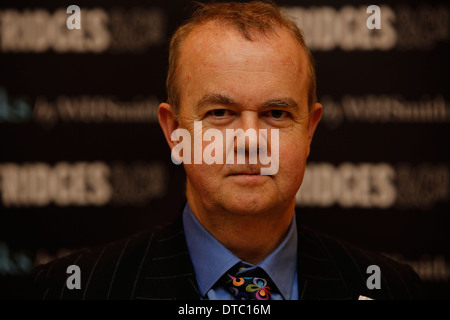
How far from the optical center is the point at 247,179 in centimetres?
143

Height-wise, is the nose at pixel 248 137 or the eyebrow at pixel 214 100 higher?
the eyebrow at pixel 214 100

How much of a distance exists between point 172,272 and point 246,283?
25 centimetres

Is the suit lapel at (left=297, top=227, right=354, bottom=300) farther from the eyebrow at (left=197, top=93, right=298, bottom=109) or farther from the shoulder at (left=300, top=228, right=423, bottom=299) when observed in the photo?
the eyebrow at (left=197, top=93, right=298, bottom=109)

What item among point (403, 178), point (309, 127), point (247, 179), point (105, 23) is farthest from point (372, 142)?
point (105, 23)

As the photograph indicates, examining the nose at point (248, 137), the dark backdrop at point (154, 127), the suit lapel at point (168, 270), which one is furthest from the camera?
the dark backdrop at point (154, 127)

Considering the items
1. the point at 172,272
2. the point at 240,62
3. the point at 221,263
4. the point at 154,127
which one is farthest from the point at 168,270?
the point at 154,127

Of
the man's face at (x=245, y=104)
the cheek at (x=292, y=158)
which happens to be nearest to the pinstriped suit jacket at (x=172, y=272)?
the man's face at (x=245, y=104)

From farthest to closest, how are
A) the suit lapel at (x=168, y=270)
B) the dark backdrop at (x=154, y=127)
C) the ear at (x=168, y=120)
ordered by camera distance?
the dark backdrop at (x=154, y=127), the ear at (x=168, y=120), the suit lapel at (x=168, y=270)

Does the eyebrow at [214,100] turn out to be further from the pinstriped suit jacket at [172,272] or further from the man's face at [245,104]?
the pinstriped suit jacket at [172,272]

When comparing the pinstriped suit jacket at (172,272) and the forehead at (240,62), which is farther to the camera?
the pinstriped suit jacket at (172,272)

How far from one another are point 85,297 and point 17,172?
3.42ft

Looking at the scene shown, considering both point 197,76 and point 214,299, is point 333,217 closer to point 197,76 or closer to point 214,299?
point 214,299

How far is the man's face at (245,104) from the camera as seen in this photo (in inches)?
56.7

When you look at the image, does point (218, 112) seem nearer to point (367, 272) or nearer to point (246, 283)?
point (246, 283)
